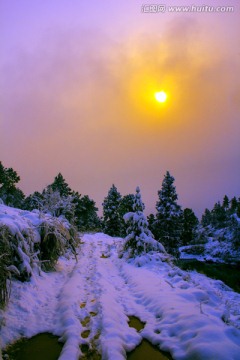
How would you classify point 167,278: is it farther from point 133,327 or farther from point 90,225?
point 90,225

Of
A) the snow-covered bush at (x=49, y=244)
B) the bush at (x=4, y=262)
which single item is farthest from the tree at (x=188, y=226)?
the bush at (x=4, y=262)

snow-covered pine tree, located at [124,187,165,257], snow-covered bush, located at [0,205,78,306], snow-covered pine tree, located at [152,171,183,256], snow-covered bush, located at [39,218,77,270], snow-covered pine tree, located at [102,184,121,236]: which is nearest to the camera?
snow-covered bush, located at [0,205,78,306]

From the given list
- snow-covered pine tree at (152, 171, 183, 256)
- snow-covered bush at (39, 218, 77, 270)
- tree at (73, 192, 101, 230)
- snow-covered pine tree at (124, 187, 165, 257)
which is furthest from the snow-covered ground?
tree at (73, 192, 101, 230)

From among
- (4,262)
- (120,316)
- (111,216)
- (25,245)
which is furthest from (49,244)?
(111,216)

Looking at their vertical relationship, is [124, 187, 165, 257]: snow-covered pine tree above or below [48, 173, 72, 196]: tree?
below

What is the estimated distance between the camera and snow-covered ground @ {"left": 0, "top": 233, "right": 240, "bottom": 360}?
154 inches

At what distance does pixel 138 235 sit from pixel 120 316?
796cm

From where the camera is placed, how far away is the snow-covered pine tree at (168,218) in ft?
99.2

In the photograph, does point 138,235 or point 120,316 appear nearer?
point 120,316

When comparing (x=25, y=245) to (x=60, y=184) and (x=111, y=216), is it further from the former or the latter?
(x=60, y=184)

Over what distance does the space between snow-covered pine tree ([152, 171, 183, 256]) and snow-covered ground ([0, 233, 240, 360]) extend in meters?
22.7

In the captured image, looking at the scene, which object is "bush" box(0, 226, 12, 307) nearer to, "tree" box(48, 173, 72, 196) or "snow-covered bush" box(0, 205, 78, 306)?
"snow-covered bush" box(0, 205, 78, 306)

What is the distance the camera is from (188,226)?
60.3 metres

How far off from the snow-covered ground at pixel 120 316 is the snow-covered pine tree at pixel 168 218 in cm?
2269
